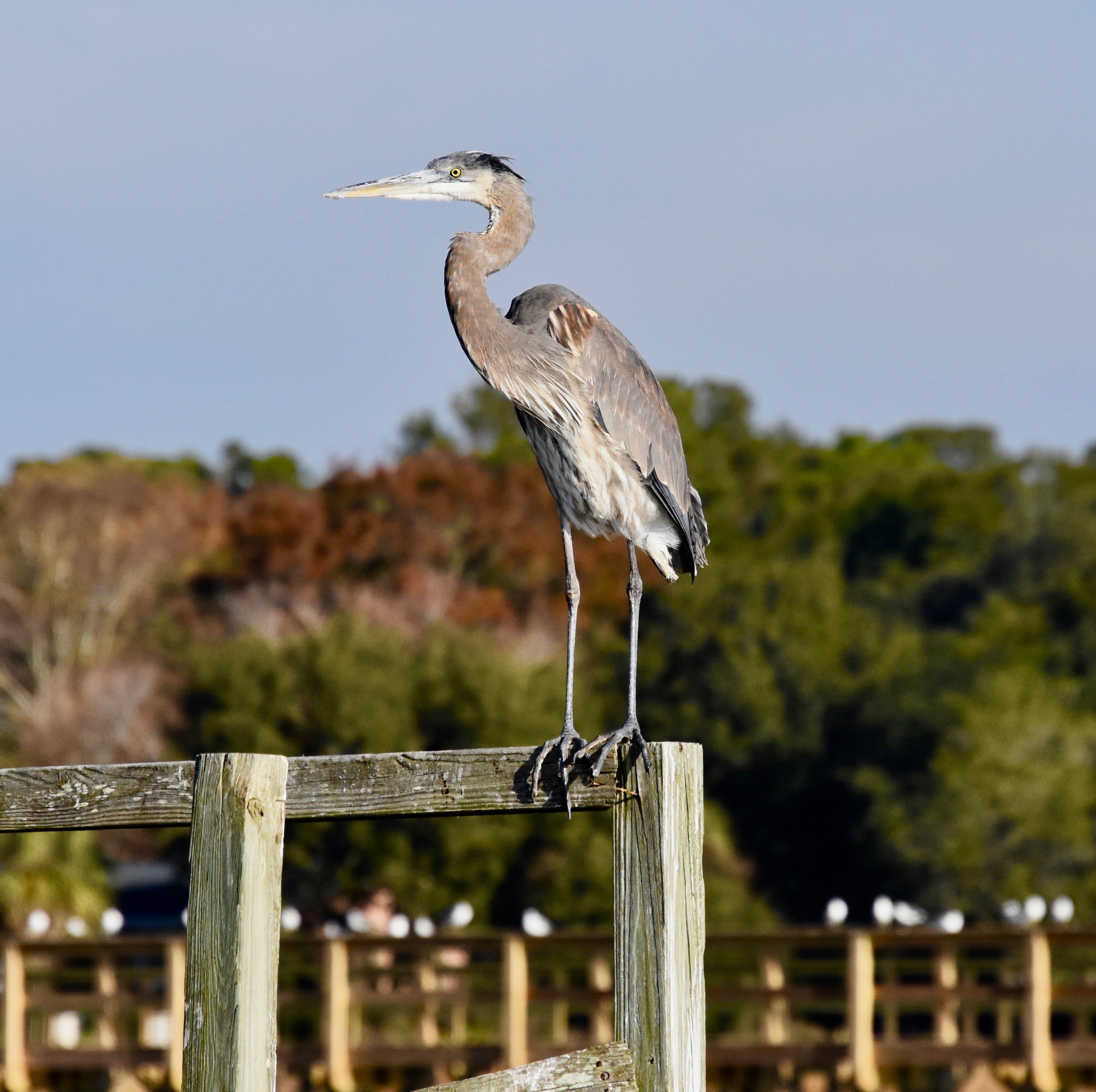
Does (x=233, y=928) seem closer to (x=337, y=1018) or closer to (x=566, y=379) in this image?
(x=566, y=379)

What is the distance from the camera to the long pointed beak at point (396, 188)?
509cm

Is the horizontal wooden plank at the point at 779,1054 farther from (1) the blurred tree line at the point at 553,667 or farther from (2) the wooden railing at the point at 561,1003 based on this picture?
(1) the blurred tree line at the point at 553,667

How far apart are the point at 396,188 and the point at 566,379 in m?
0.71

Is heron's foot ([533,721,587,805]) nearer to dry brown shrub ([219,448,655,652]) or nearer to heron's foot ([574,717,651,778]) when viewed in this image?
heron's foot ([574,717,651,778])

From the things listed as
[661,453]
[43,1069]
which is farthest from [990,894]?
[661,453]

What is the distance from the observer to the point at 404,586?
1524 inches

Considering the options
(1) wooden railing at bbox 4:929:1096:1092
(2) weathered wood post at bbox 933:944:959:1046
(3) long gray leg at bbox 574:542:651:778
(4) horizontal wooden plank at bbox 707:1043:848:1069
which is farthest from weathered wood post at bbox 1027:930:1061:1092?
(3) long gray leg at bbox 574:542:651:778

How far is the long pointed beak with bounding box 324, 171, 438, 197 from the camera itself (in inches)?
201

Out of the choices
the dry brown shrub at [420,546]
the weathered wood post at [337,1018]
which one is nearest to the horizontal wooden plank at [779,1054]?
the weathered wood post at [337,1018]

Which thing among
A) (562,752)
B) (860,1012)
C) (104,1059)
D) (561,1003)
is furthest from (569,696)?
(104,1059)

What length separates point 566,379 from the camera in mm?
4930

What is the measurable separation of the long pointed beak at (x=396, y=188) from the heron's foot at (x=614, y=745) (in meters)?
1.91

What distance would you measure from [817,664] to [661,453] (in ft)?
91.3

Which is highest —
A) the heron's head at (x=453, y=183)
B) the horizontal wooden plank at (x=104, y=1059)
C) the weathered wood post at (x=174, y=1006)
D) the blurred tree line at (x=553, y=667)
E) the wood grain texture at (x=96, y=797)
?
the blurred tree line at (x=553, y=667)
